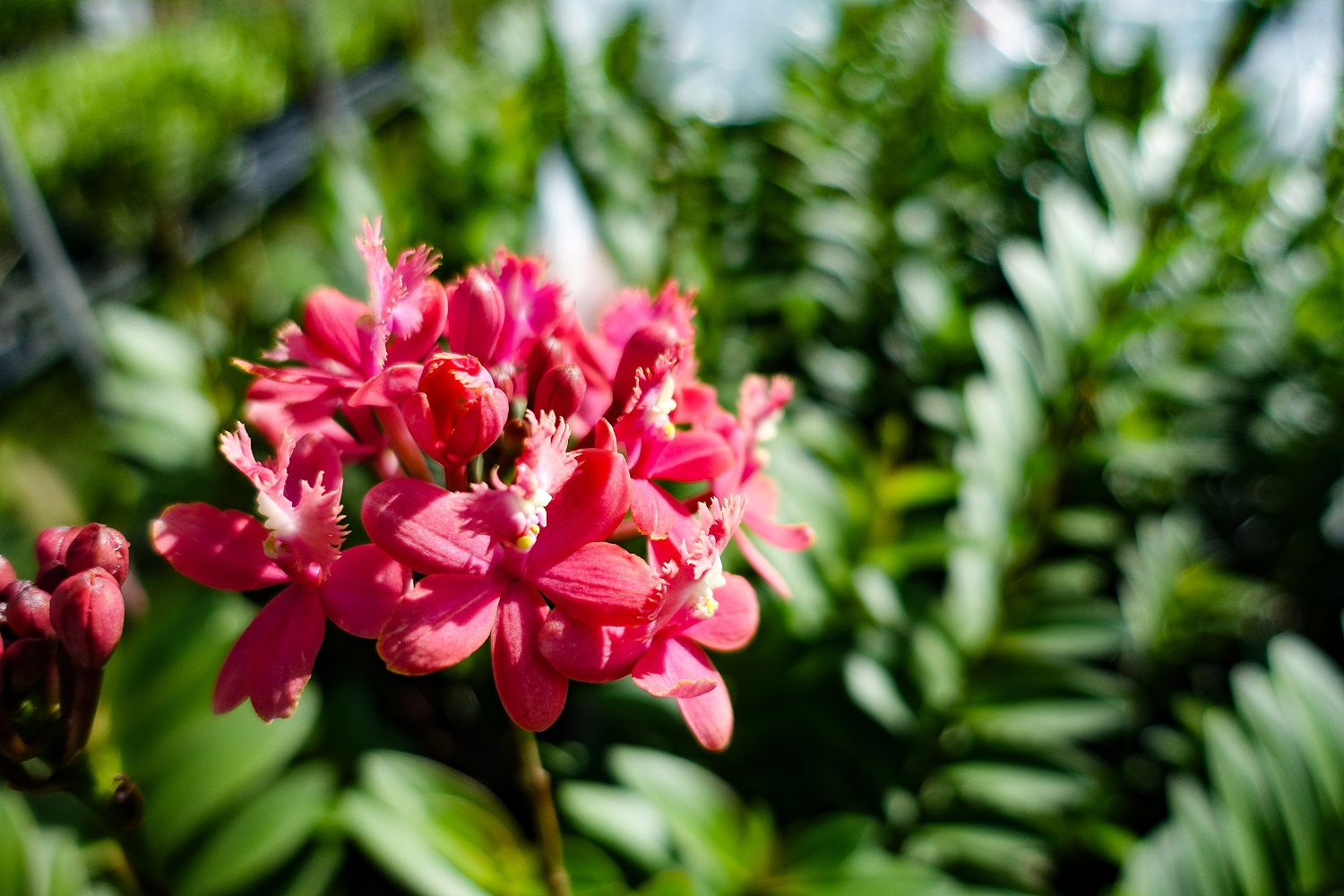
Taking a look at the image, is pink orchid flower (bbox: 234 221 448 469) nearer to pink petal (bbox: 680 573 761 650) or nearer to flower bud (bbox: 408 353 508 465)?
flower bud (bbox: 408 353 508 465)

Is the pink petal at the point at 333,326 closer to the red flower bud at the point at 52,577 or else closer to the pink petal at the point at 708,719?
the red flower bud at the point at 52,577

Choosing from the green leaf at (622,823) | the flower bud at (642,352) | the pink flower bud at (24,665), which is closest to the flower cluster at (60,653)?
the pink flower bud at (24,665)

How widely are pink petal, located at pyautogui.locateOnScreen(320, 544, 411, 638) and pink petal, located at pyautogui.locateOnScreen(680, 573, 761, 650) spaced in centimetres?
18

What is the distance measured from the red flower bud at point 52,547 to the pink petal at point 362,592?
17 cm

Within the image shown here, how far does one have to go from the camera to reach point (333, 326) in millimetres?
578

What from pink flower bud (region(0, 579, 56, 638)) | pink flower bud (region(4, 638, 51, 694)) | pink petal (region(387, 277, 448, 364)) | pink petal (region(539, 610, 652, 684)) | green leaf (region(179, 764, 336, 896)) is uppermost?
pink petal (region(387, 277, 448, 364))

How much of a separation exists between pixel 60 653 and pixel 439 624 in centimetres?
22

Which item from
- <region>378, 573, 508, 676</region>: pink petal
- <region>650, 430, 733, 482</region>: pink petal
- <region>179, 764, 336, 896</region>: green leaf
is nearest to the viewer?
<region>378, 573, 508, 676</region>: pink petal

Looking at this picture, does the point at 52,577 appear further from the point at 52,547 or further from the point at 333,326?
the point at 333,326

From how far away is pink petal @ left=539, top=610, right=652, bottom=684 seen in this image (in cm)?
48

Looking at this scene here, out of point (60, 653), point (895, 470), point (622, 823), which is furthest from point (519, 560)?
point (895, 470)

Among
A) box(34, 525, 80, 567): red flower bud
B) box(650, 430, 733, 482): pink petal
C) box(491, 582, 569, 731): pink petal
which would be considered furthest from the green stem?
box(34, 525, 80, 567): red flower bud

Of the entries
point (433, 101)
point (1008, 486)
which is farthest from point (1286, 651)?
point (433, 101)

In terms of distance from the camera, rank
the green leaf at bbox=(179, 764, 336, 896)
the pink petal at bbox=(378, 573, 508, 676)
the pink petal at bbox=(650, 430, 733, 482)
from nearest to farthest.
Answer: the pink petal at bbox=(378, 573, 508, 676) < the pink petal at bbox=(650, 430, 733, 482) < the green leaf at bbox=(179, 764, 336, 896)
